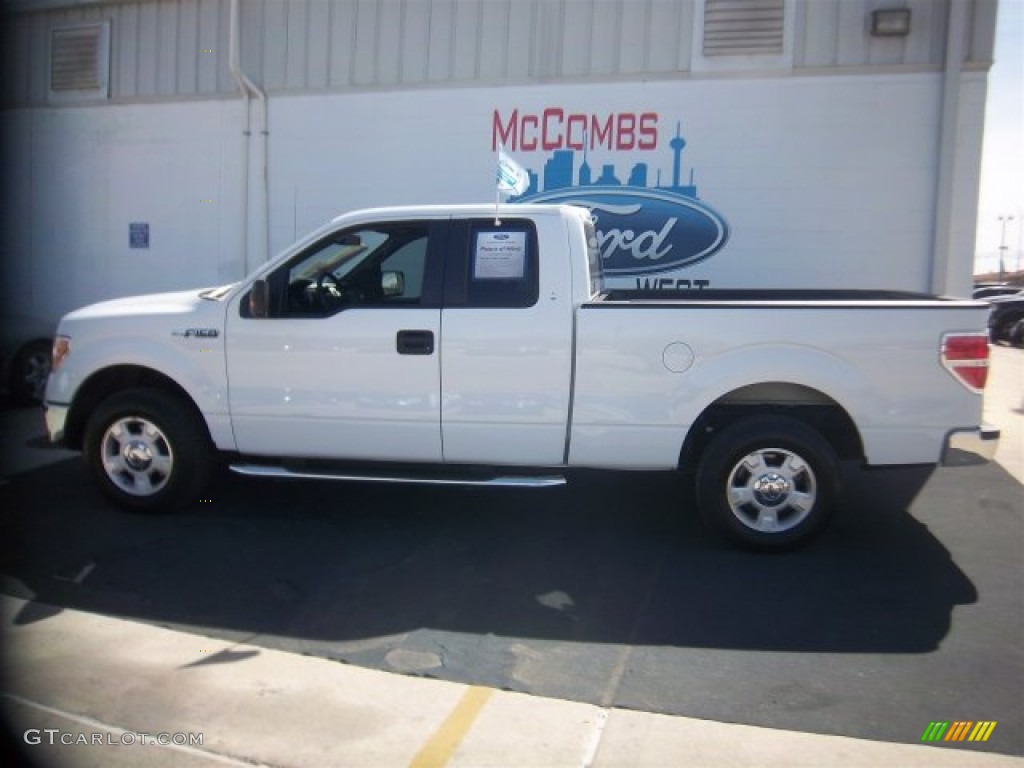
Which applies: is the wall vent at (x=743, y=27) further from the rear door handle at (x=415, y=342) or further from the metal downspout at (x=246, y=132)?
the rear door handle at (x=415, y=342)

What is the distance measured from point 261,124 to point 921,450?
817 cm

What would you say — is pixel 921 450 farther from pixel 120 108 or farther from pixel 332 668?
pixel 120 108

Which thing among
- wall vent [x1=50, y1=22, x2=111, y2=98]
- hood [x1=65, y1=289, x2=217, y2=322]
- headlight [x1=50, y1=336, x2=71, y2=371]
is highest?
wall vent [x1=50, y1=22, x2=111, y2=98]

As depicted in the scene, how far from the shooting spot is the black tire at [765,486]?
200 inches

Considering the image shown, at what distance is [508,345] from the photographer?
5.20 meters

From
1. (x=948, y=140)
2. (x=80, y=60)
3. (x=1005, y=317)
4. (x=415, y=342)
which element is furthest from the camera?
(x=1005, y=317)

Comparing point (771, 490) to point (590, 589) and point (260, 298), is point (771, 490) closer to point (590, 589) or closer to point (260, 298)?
point (590, 589)

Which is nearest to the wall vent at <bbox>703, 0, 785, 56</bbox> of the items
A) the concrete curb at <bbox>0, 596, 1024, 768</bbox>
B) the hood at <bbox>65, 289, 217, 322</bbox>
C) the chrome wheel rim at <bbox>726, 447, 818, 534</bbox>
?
the chrome wheel rim at <bbox>726, 447, 818, 534</bbox>

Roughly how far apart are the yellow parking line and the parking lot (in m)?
0.13

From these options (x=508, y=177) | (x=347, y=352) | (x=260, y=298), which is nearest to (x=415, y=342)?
(x=347, y=352)

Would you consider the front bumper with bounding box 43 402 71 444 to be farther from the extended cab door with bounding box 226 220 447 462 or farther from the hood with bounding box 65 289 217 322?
the extended cab door with bounding box 226 220 447 462

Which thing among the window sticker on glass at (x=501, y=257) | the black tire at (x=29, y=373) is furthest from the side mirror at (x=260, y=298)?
the black tire at (x=29, y=373)

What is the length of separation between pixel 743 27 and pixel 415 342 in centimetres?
549

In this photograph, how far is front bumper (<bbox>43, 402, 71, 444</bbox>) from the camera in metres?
5.88
